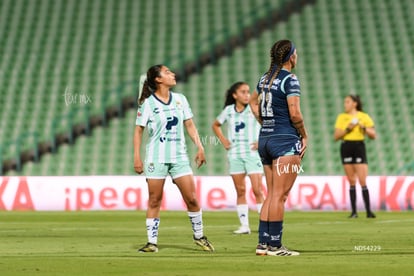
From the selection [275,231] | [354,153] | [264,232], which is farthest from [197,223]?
[354,153]

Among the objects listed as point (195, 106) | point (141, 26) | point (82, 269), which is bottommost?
point (82, 269)

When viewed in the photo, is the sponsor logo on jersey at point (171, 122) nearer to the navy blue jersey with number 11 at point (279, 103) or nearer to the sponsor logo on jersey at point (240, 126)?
the navy blue jersey with number 11 at point (279, 103)

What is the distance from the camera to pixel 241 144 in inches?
628

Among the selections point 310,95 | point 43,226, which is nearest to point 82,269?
point 43,226

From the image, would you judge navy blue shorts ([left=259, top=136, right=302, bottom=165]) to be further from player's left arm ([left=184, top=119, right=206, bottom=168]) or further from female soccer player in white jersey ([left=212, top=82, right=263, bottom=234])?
female soccer player in white jersey ([left=212, top=82, right=263, bottom=234])

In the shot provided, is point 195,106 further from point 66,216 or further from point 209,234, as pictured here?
point 209,234

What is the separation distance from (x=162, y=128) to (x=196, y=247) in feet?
5.10

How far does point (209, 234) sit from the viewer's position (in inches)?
591

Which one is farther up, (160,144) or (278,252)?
(160,144)

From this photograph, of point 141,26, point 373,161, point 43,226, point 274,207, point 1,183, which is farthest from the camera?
point 141,26

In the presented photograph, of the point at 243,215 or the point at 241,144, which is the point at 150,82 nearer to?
the point at 243,215

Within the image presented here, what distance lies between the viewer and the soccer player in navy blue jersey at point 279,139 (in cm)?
1064

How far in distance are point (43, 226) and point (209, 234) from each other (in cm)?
348

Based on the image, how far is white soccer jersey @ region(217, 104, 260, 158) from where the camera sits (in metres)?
15.9
